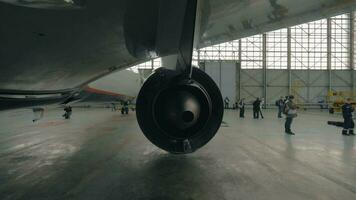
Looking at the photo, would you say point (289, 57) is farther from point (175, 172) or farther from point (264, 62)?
point (175, 172)

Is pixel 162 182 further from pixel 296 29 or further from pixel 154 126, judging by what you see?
pixel 296 29

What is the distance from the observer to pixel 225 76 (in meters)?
30.5

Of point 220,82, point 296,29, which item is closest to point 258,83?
point 220,82

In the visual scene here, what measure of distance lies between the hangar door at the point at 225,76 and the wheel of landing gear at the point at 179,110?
89.5 feet

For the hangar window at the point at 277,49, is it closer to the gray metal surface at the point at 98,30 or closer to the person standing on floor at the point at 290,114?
the person standing on floor at the point at 290,114

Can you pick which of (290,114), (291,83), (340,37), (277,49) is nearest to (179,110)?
(290,114)

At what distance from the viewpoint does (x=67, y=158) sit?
4.85 m

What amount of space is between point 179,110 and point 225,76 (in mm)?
28063

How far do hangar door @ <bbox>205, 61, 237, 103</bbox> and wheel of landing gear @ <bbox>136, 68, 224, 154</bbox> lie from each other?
27274 millimetres

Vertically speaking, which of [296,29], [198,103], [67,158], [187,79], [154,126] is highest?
[296,29]

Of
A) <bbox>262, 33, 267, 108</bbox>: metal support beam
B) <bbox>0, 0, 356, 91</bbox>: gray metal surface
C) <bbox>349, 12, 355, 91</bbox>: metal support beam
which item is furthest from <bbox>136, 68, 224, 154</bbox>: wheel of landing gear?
<bbox>349, 12, 355, 91</bbox>: metal support beam

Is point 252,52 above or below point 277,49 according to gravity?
below

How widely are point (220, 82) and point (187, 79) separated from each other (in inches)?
1097

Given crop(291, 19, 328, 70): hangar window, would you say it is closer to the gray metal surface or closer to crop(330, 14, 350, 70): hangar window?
crop(330, 14, 350, 70): hangar window
